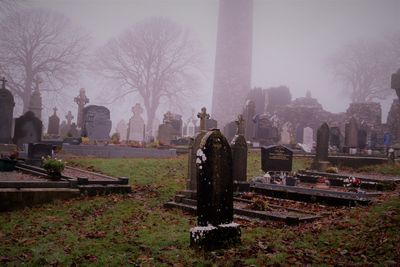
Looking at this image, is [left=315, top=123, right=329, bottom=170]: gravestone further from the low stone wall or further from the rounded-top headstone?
the rounded-top headstone

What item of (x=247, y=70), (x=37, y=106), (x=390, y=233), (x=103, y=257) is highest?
(x=247, y=70)

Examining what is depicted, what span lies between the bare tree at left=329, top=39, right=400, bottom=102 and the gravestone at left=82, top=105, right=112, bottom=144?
43667 mm

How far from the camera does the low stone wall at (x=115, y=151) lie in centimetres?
2008

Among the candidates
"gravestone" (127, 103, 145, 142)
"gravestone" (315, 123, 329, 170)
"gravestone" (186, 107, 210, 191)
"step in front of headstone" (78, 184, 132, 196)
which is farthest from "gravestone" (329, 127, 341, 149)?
"step in front of headstone" (78, 184, 132, 196)

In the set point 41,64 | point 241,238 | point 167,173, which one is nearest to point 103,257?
point 241,238

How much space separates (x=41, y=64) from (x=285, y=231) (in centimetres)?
4028

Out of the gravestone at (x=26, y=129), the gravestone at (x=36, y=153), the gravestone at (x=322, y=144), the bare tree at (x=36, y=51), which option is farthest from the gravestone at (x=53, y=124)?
the gravestone at (x=322, y=144)

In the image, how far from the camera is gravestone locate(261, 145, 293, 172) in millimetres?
12648

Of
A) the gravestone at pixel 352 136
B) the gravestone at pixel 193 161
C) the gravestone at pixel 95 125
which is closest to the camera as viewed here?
the gravestone at pixel 193 161

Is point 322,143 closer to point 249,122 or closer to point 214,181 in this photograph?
point 214,181

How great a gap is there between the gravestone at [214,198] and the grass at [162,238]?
9.2 inches

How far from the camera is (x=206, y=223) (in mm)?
5551

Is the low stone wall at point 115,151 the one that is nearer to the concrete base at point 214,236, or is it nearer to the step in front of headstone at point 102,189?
the step in front of headstone at point 102,189

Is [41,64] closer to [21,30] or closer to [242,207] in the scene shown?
[21,30]
